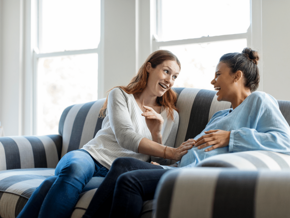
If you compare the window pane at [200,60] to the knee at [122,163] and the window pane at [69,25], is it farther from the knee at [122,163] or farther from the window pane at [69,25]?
the knee at [122,163]

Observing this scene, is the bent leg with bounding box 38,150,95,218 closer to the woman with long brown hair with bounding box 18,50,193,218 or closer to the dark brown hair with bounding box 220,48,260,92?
the woman with long brown hair with bounding box 18,50,193,218

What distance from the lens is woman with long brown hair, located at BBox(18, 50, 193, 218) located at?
48.2 inches

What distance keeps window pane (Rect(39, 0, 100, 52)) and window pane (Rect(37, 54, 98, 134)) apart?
0.15 meters

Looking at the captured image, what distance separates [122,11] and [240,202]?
8.04ft

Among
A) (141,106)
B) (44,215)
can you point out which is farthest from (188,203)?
(141,106)

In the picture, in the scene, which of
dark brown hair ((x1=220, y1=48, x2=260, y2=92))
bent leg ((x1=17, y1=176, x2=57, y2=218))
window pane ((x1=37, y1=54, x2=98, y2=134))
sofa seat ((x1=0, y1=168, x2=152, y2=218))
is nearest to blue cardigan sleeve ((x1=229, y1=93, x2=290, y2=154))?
dark brown hair ((x1=220, y1=48, x2=260, y2=92))

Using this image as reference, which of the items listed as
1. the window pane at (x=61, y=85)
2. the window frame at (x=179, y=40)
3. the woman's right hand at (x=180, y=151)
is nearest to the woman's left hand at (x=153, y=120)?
the woman's right hand at (x=180, y=151)

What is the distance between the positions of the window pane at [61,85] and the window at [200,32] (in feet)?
2.60

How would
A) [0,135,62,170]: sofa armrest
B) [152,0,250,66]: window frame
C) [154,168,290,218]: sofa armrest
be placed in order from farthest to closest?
[152,0,250,66]: window frame
[0,135,62,170]: sofa armrest
[154,168,290,218]: sofa armrest

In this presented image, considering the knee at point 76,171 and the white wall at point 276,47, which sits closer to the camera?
the knee at point 76,171

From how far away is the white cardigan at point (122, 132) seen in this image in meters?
1.58

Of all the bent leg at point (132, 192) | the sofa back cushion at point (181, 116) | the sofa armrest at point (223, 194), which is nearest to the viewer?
the sofa armrest at point (223, 194)

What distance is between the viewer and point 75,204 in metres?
1.25

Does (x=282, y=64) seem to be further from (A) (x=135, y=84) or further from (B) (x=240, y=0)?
(A) (x=135, y=84)
